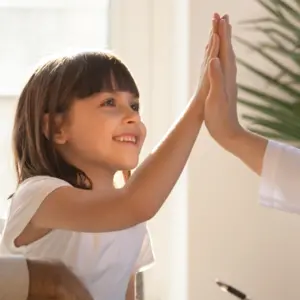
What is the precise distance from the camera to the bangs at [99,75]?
1.08m

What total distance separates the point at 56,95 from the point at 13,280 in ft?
1.08

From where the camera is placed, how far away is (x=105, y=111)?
3.52ft

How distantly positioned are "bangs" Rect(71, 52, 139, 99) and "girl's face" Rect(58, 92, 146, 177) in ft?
0.03

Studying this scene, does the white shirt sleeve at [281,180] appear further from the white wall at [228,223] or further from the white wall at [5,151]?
the white wall at [5,151]

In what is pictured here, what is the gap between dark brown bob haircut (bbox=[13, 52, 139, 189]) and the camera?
1.08m

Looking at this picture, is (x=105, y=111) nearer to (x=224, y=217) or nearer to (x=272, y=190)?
(x=272, y=190)

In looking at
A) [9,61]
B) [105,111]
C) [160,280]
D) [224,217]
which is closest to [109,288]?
[105,111]

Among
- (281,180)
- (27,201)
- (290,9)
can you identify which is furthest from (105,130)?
(290,9)

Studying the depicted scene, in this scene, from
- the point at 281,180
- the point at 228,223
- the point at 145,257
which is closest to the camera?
the point at 281,180

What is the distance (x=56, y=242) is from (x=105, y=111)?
196mm

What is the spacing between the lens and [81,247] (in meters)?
1.08

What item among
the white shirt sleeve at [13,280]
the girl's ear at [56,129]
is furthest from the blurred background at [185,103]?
the white shirt sleeve at [13,280]

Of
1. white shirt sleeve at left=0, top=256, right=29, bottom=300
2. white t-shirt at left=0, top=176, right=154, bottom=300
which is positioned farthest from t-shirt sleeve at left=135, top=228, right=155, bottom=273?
white shirt sleeve at left=0, top=256, right=29, bottom=300

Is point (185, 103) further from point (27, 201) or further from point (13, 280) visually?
point (13, 280)
